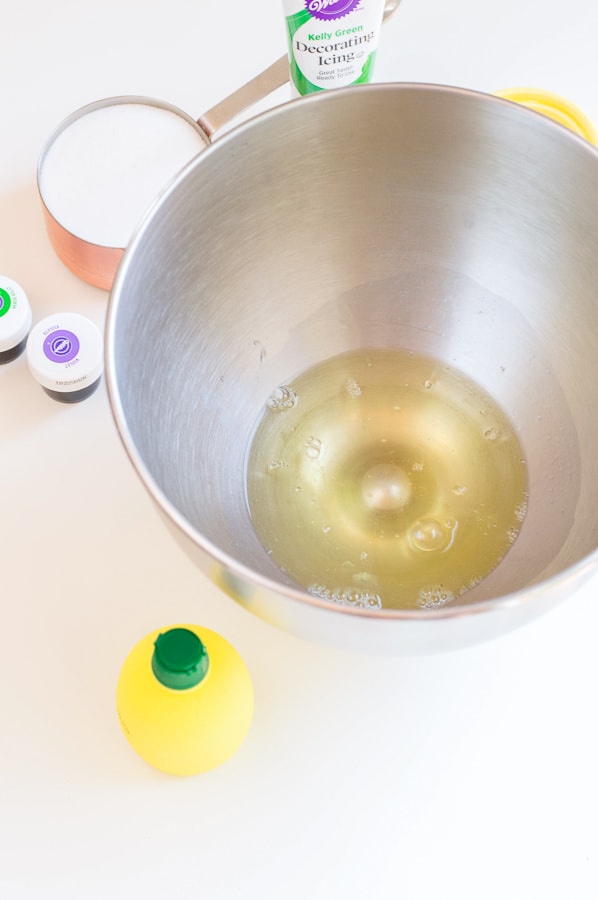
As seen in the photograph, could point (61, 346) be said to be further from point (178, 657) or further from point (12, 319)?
point (178, 657)

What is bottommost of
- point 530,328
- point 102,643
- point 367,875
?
point 367,875

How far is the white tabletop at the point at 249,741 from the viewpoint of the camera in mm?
731

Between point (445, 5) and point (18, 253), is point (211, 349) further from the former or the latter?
point (445, 5)

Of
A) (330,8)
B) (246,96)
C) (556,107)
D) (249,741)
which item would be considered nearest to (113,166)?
(246,96)

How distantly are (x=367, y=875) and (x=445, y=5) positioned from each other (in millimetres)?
865

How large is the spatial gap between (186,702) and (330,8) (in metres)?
0.56

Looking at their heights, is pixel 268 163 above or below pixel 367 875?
above

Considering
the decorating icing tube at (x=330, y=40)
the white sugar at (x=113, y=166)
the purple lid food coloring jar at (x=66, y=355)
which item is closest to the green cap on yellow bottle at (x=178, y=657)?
the purple lid food coloring jar at (x=66, y=355)

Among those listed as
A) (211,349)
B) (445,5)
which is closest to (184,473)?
(211,349)

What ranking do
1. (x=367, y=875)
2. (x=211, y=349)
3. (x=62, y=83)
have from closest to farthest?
1. (x=367, y=875)
2. (x=211, y=349)
3. (x=62, y=83)

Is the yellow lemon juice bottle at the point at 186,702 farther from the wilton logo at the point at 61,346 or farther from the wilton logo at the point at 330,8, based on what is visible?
the wilton logo at the point at 330,8

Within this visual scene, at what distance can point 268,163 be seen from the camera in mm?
779

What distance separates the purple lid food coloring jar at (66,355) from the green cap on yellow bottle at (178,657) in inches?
10.9

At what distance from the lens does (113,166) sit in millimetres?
902
